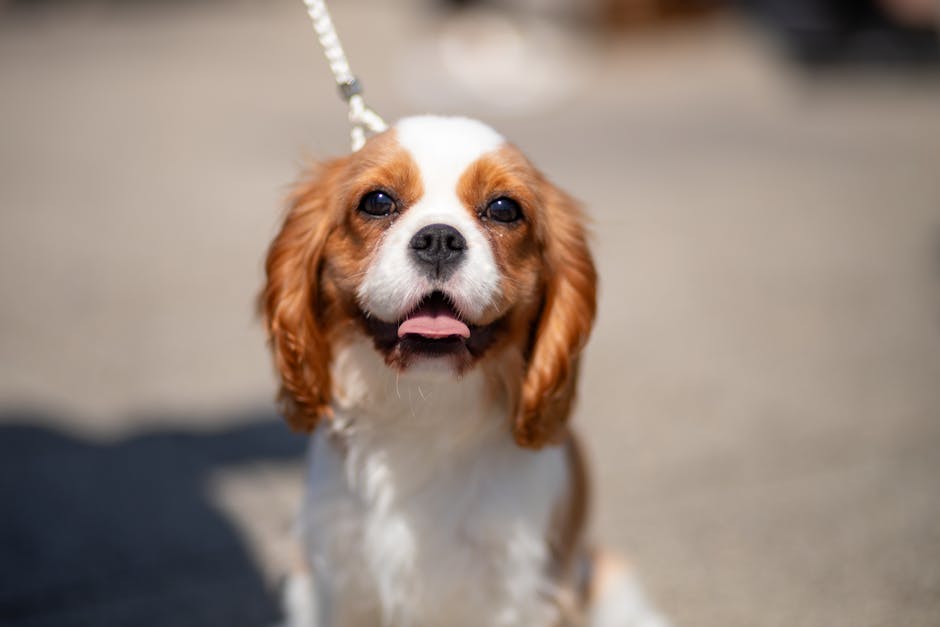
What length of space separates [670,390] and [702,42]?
9174 mm

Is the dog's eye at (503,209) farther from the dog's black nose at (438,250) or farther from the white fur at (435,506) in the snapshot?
the white fur at (435,506)

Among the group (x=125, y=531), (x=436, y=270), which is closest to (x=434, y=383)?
(x=436, y=270)

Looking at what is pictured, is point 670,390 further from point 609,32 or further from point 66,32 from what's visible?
point 66,32

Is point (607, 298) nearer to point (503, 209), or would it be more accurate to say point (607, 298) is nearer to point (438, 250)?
point (503, 209)

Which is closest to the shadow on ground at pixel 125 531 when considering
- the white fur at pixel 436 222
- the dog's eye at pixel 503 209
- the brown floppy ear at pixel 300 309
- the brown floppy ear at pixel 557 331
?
the brown floppy ear at pixel 300 309

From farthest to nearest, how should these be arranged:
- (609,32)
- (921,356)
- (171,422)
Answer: (609,32) < (921,356) < (171,422)

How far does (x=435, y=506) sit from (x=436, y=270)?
673 mm

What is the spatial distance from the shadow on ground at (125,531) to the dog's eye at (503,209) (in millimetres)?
1628

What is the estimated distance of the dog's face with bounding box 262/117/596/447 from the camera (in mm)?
2168

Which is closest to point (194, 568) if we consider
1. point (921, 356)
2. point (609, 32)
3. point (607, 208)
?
point (921, 356)

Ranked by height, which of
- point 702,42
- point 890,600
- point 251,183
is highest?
point 702,42

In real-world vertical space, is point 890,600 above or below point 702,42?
below

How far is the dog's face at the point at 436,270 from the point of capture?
217 cm

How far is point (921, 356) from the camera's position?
5113 mm
